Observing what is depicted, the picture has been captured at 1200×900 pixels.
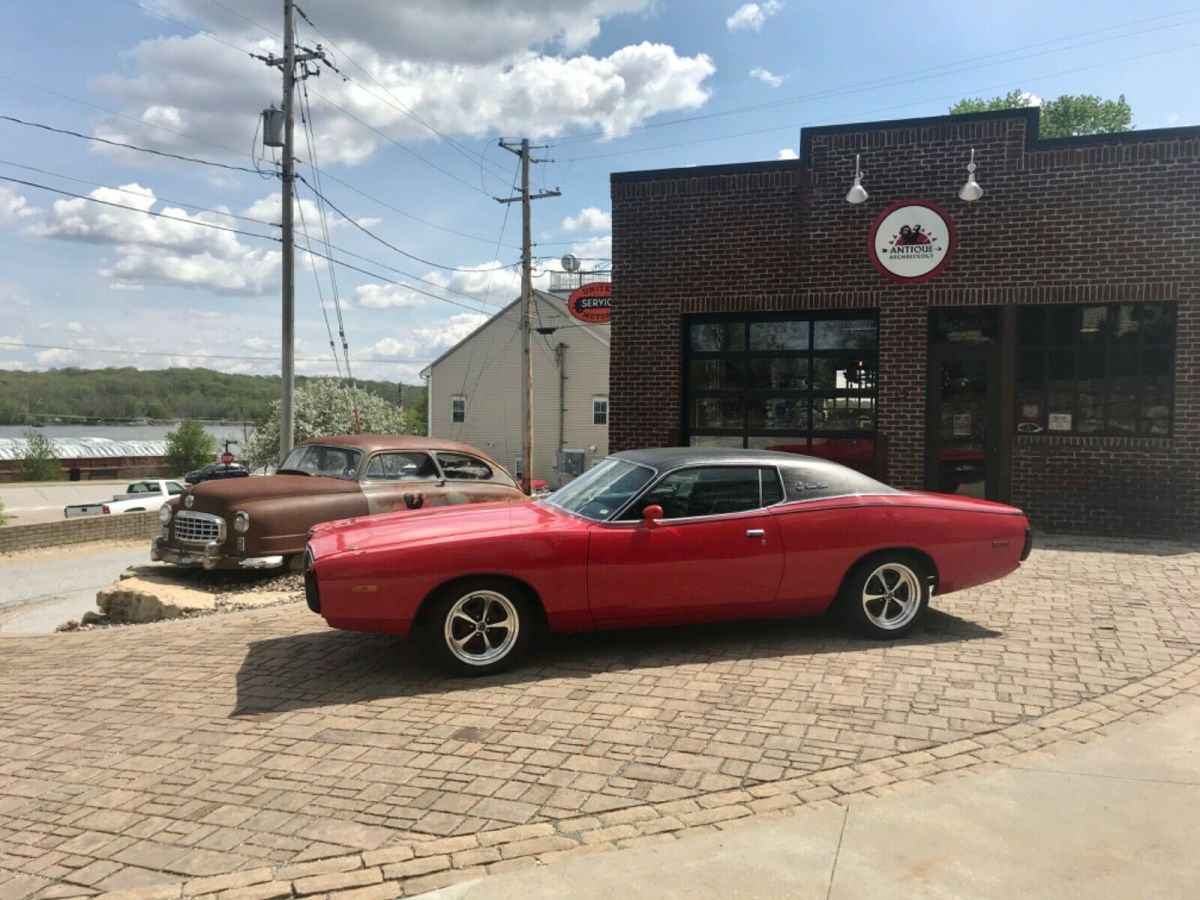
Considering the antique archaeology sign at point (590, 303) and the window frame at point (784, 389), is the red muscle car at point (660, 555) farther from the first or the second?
the antique archaeology sign at point (590, 303)

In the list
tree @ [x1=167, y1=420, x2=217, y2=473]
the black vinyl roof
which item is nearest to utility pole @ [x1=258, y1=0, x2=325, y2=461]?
the black vinyl roof

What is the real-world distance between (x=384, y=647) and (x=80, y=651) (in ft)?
8.19

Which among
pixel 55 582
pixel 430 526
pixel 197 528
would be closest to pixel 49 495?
pixel 55 582

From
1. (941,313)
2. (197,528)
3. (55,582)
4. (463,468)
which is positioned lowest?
(55,582)

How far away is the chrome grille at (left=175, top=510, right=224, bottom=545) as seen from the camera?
340 inches

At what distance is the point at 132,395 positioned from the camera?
91.0m

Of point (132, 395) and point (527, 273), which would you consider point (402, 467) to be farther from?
point (132, 395)

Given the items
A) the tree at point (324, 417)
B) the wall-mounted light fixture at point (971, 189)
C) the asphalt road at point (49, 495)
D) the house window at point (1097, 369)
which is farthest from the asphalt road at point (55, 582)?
the tree at point (324, 417)

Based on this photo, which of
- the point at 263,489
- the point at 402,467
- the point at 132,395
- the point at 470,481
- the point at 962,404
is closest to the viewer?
the point at 263,489

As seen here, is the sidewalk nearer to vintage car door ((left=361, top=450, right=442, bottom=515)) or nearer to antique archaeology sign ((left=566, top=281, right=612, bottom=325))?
vintage car door ((left=361, top=450, right=442, bottom=515))

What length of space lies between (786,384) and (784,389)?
7cm

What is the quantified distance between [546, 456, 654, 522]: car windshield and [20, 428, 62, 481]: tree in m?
67.7

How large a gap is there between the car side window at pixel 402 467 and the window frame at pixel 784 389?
4118 millimetres

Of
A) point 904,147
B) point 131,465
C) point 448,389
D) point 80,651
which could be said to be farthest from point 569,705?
Result: point 131,465
